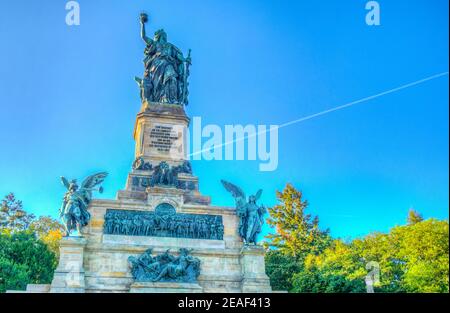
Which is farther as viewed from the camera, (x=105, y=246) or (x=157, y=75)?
(x=157, y=75)

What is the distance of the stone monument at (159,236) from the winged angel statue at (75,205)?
0.04 meters

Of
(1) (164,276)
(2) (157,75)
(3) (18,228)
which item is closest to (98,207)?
(1) (164,276)

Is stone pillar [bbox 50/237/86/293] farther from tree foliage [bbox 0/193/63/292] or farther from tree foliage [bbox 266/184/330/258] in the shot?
tree foliage [bbox 266/184/330/258]

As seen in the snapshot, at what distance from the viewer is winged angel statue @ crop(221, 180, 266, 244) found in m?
23.8

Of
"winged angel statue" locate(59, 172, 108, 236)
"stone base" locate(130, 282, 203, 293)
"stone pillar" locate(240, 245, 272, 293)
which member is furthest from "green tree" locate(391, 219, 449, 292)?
"winged angel statue" locate(59, 172, 108, 236)

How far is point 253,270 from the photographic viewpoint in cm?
2311

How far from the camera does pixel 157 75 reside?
28625mm

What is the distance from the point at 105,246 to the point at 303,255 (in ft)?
86.5

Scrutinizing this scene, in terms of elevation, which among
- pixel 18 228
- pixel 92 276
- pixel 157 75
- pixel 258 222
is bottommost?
pixel 92 276

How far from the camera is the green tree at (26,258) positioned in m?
30.0

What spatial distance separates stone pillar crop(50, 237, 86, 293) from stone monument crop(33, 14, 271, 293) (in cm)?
4

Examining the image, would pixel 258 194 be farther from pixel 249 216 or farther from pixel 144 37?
pixel 144 37
